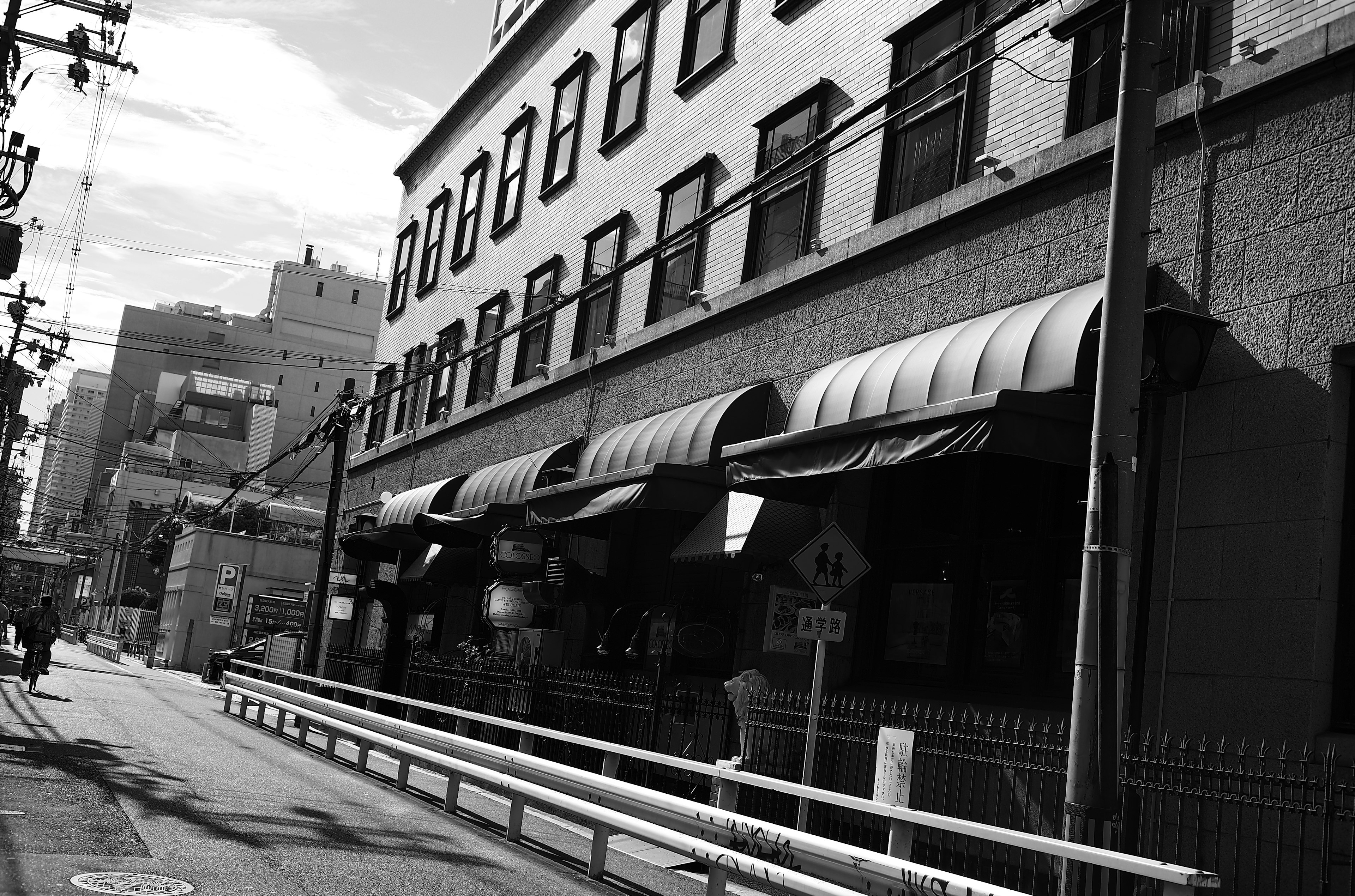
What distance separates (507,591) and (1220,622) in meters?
12.3

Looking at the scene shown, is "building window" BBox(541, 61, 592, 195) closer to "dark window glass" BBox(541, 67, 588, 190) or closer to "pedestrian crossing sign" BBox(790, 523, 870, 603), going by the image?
"dark window glass" BBox(541, 67, 588, 190)

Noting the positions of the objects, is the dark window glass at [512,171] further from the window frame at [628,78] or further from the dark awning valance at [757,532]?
the dark awning valance at [757,532]

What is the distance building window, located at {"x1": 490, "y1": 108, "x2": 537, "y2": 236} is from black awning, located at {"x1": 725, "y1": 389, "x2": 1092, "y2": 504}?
16338mm

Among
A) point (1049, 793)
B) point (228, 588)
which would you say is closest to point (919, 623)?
point (1049, 793)

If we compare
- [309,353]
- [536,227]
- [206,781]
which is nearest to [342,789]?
[206,781]

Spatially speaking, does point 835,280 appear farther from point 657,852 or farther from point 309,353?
point 309,353

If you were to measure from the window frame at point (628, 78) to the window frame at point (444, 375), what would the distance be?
761cm

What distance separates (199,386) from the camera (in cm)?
10844

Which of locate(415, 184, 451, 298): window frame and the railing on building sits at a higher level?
locate(415, 184, 451, 298): window frame

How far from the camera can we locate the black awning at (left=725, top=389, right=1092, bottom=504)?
33.1 ft

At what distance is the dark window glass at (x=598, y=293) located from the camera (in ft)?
73.7

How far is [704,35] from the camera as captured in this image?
21.0 m

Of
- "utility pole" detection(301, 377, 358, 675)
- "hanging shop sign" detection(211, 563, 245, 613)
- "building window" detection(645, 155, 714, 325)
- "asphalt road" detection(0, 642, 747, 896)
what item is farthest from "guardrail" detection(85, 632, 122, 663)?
"asphalt road" detection(0, 642, 747, 896)

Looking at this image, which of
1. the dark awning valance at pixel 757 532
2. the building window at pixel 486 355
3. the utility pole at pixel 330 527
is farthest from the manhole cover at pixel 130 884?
the utility pole at pixel 330 527
